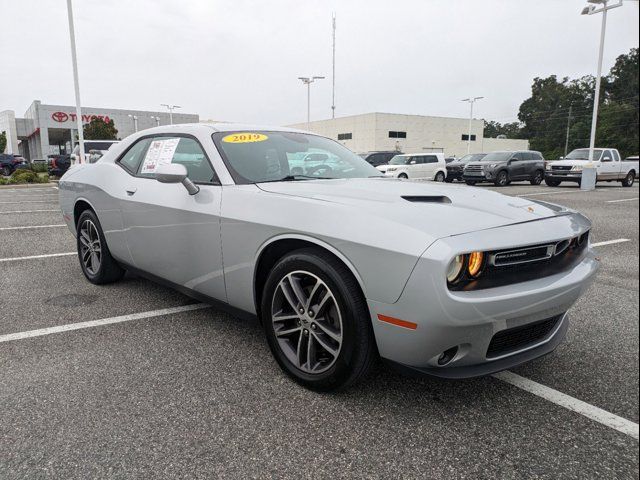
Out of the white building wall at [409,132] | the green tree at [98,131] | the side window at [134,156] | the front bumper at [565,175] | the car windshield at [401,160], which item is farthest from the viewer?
the white building wall at [409,132]

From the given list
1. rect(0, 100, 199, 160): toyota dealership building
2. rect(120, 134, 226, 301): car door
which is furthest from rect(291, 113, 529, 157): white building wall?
rect(120, 134, 226, 301): car door

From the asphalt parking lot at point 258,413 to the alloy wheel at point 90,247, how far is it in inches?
38.9

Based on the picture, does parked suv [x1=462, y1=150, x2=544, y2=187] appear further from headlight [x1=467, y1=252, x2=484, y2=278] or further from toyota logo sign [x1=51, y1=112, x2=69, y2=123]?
toyota logo sign [x1=51, y1=112, x2=69, y2=123]

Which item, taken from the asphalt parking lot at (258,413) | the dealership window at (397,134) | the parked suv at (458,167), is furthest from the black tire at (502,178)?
the dealership window at (397,134)

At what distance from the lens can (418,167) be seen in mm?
21578

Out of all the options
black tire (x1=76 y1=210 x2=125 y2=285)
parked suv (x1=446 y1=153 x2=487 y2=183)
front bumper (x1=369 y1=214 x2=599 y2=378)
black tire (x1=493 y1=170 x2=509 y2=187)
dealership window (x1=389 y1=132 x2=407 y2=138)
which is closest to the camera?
front bumper (x1=369 y1=214 x2=599 y2=378)

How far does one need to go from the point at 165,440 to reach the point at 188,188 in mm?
1564

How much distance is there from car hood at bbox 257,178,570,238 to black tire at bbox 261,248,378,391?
0.33m

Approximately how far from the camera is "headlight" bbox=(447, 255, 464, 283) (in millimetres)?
1936

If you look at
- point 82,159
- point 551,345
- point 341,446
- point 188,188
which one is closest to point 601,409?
point 551,345

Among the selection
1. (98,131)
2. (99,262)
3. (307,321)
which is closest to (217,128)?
(307,321)

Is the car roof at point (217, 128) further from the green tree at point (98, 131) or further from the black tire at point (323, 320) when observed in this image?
the green tree at point (98, 131)

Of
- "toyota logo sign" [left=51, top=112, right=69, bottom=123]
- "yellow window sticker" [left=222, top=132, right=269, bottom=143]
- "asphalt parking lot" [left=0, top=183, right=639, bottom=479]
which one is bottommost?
"asphalt parking lot" [left=0, top=183, right=639, bottom=479]

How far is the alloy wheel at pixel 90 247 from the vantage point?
4352 millimetres
